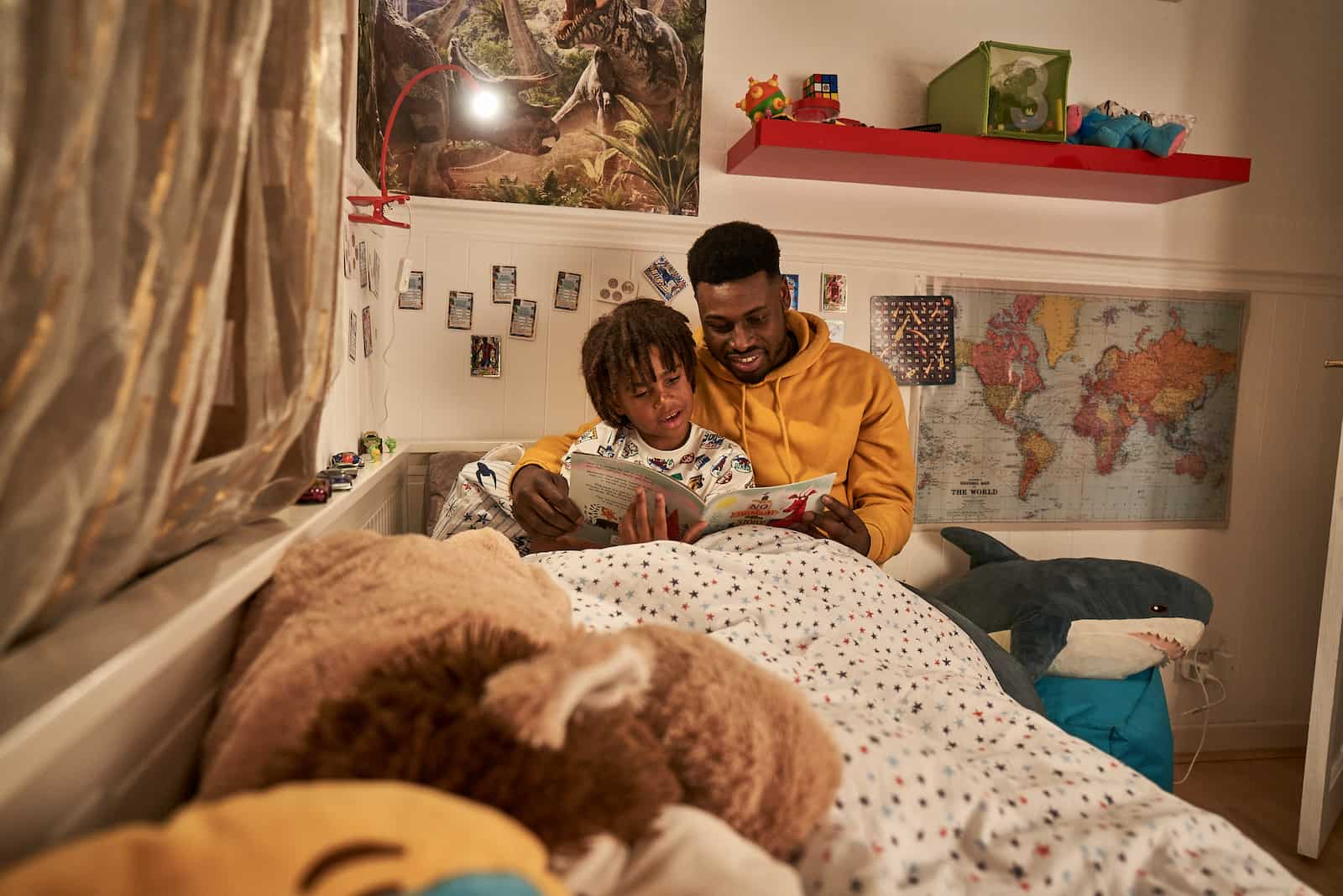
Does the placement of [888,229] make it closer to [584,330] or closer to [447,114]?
[584,330]

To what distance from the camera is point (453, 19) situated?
1.93 m

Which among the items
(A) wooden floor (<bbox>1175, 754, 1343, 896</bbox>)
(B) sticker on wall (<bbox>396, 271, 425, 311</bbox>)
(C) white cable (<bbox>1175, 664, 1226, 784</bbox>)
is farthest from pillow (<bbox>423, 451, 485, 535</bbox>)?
(C) white cable (<bbox>1175, 664, 1226, 784</bbox>)

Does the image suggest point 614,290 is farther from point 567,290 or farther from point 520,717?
point 520,717

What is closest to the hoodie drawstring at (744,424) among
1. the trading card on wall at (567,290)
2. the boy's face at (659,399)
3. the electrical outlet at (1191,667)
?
the boy's face at (659,399)

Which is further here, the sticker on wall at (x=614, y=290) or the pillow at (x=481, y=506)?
the sticker on wall at (x=614, y=290)

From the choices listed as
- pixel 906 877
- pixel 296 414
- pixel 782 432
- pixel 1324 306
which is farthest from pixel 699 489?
pixel 1324 306

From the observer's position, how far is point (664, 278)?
2.10m

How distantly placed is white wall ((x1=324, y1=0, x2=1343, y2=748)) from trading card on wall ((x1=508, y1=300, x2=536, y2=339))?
2 cm

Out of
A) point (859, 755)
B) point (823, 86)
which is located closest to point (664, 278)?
point (823, 86)

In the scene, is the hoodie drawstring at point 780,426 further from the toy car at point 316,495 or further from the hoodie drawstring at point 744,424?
the toy car at point 316,495

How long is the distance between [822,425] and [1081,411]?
101 centimetres

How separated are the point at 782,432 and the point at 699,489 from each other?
1.02 feet

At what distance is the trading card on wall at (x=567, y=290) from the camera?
6.79 ft

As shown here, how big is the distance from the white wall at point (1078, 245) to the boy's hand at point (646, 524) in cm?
83
